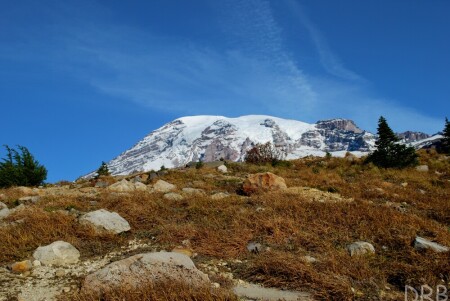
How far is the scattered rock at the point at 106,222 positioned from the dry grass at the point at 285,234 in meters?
0.25

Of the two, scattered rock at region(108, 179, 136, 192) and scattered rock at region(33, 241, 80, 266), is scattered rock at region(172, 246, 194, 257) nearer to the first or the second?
scattered rock at region(33, 241, 80, 266)

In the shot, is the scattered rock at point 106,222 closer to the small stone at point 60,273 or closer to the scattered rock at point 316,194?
the small stone at point 60,273

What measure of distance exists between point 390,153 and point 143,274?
20609 mm

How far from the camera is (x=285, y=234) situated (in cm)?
838

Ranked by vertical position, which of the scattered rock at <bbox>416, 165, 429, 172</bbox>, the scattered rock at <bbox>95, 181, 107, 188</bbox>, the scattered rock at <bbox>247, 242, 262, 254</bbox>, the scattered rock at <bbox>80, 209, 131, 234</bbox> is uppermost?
the scattered rock at <bbox>416, 165, 429, 172</bbox>

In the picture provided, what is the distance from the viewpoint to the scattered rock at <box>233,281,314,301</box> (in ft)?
18.1

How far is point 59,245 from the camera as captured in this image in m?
7.41

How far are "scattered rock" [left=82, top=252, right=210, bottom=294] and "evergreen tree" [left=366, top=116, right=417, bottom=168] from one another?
19.5m

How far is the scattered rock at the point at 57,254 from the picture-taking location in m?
7.09

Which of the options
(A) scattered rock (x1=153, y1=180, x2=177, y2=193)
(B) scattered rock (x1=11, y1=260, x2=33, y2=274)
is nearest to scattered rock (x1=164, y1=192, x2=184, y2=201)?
(A) scattered rock (x1=153, y1=180, x2=177, y2=193)

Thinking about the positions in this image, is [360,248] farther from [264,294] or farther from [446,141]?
[446,141]

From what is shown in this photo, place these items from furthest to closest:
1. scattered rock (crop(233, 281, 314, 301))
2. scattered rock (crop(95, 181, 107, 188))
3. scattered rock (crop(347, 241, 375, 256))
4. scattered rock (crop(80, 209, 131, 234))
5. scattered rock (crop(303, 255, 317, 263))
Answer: scattered rock (crop(95, 181, 107, 188))
scattered rock (crop(80, 209, 131, 234))
scattered rock (crop(347, 241, 375, 256))
scattered rock (crop(303, 255, 317, 263))
scattered rock (crop(233, 281, 314, 301))

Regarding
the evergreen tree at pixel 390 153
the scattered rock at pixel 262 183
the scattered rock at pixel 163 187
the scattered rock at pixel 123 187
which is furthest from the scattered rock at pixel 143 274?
the evergreen tree at pixel 390 153

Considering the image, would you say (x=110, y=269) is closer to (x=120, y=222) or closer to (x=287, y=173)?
(x=120, y=222)
